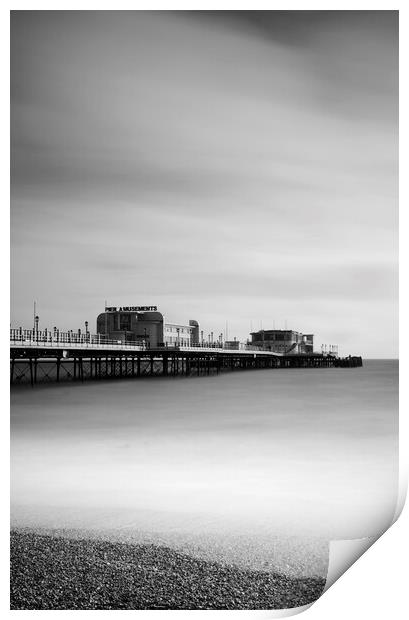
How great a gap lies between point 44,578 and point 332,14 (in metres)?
2.94

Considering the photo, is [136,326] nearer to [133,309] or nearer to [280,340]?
[133,309]

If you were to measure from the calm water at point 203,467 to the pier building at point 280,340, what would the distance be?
2871cm

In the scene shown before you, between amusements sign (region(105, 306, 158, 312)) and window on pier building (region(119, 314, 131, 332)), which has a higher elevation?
amusements sign (region(105, 306, 158, 312))

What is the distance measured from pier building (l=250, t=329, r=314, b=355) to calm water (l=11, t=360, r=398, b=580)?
94.2 ft

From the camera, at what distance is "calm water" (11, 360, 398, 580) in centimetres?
359

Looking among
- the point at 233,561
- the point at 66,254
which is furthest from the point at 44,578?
the point at 66,254

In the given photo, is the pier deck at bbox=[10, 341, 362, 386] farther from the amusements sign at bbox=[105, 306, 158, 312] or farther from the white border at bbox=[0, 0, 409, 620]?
the white border at bbox=[0, 0, 409, 620]

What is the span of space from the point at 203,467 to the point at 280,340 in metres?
36.3

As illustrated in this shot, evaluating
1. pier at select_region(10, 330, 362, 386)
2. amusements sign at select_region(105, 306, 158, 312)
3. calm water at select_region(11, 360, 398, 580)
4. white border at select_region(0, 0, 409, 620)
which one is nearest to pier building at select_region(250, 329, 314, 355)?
pier at select_region(10, 330, 362, 386)

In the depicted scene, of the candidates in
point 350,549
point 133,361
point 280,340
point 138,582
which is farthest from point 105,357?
point 280,340

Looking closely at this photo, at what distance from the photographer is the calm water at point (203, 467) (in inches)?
141

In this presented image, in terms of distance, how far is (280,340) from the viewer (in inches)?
1642
